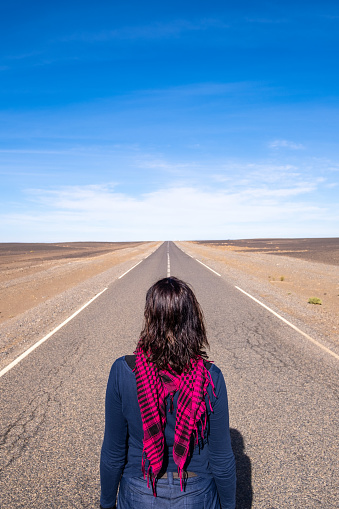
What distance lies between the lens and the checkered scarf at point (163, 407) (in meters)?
1.55

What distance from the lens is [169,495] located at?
1551 millimetres

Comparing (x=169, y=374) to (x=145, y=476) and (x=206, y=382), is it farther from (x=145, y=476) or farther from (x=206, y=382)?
(x=145, y=476)

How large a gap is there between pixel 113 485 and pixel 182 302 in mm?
982

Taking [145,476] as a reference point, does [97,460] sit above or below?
below

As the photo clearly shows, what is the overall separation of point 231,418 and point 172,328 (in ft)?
9.19

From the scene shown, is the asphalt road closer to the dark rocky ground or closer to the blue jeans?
the blue jeans

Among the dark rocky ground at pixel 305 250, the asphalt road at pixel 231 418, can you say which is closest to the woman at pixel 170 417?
the asphalt road at pixel 231 418

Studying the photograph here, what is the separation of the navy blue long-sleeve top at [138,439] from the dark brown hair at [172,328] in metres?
0.13

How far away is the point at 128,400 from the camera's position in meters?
1.62

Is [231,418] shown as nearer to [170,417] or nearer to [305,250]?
[170,417]

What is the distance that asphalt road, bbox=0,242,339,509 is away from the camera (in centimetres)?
286

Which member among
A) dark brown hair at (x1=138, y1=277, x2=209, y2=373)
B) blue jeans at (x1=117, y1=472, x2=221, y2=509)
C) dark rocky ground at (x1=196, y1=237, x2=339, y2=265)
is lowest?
dark rocky ground at (x1=196, y1=237, x2=339, y2=265)

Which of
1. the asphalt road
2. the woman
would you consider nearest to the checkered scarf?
the woman

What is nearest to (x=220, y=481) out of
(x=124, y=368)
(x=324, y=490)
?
(x=124, y=368)
